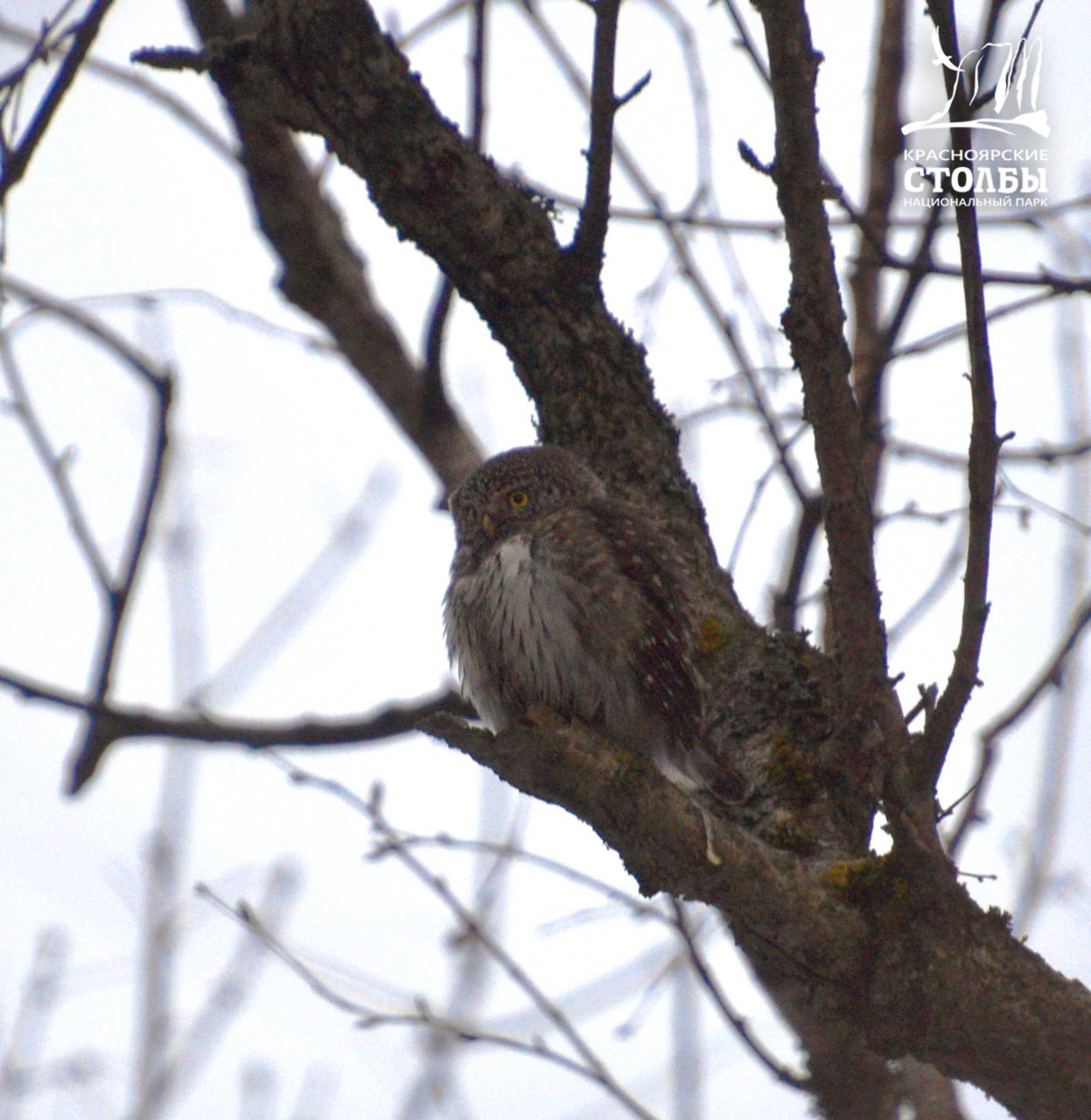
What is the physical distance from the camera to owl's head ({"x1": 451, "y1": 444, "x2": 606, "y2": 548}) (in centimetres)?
448

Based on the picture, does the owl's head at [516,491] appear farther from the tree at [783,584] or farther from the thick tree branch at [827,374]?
the thick tree branch at [827,374]

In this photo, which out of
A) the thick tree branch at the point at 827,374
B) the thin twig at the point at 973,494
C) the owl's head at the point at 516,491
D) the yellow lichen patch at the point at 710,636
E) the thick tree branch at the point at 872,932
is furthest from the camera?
the owl's head at the point at 516,491

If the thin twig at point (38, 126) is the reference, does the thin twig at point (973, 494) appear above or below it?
below

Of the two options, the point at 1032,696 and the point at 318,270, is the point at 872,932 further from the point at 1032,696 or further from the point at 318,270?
the point at 318,270

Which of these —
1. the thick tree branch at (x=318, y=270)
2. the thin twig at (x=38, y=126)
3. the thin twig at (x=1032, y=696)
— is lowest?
the thin twig at (x=1032, y=696)

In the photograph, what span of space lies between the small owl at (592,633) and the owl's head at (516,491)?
218 mm

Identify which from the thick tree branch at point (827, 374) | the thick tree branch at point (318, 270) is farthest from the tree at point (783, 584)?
the thick tree branch at point (318, 270)

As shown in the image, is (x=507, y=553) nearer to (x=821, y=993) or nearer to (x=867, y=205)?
(x=821, y=993)

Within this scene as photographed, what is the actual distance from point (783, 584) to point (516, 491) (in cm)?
107

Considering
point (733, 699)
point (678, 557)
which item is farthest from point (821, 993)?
point (678, 557)

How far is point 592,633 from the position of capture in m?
3.91

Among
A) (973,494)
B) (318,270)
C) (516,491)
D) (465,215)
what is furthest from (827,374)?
(318,270)

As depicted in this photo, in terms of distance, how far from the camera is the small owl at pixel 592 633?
3.88m

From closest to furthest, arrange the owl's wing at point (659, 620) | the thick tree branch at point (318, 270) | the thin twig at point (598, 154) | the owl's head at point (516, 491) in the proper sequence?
the thin twig at point (598, 154) < the owl's wing at point (659, 620) < the owl's head at point (516, 491) < the thick tree branch at point (318, 270)
